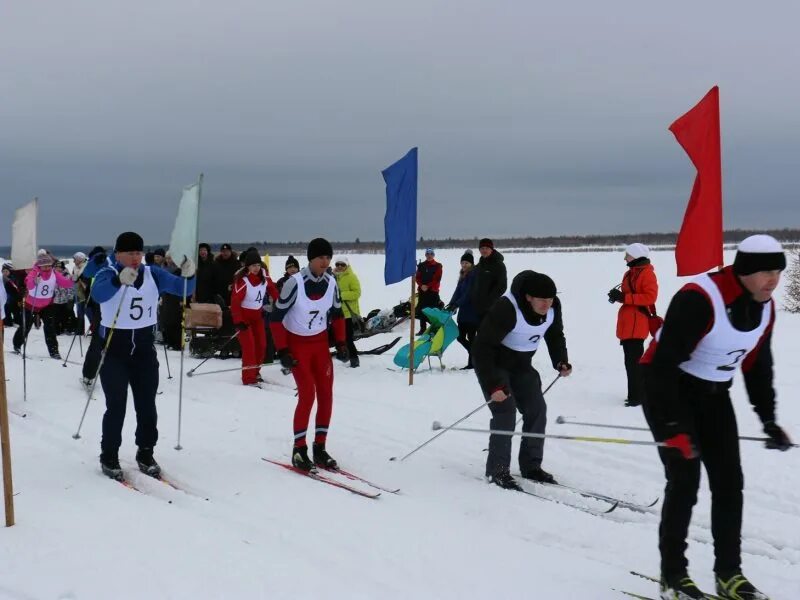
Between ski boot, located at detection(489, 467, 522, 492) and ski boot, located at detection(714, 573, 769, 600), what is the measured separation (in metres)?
2.09

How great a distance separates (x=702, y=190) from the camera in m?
5.83

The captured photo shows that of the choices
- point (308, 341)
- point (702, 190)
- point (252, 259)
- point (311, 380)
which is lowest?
point (311, 380)

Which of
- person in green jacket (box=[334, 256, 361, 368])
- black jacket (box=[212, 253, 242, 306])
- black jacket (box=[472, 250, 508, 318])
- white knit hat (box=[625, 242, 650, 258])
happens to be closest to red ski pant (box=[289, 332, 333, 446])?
white knit hat (box=[625, 242, 650, 258])

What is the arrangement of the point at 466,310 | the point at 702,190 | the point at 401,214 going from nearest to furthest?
the point at 702,190
the point at 401,214
the point at 466,310

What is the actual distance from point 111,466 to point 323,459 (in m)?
1.77

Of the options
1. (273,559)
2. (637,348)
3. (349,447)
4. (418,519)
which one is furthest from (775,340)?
(273,559)

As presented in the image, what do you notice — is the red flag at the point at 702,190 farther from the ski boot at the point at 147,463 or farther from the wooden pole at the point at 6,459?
the wooden pole at the point at 6,459

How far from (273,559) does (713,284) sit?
9.57ft

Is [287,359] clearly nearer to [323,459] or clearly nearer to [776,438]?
[323,459]

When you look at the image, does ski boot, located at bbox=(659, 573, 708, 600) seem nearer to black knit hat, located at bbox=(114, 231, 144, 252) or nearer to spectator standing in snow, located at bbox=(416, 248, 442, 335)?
black knit hat, located at bbox=(114, 231, 144, 252)

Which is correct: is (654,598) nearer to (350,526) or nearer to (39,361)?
Answer: (350,526)

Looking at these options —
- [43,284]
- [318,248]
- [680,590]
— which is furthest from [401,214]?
[680,590]

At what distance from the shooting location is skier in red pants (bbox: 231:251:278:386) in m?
10.1

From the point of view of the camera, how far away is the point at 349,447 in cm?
669
